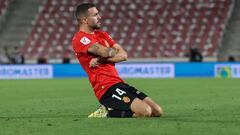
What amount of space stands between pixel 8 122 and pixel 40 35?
1203 inches

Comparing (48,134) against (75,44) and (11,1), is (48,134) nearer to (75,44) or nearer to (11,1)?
(75,44)

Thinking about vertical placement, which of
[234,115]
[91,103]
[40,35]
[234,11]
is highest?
[234,115]

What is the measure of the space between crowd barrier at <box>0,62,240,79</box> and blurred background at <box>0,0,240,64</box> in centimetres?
183

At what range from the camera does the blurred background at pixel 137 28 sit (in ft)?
124

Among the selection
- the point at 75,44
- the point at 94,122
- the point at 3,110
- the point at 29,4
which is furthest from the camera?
the point at 29,4

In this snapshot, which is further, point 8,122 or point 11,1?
point 11,1

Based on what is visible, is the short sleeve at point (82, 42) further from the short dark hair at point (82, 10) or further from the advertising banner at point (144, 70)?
the advertising banner at point (144, 70)

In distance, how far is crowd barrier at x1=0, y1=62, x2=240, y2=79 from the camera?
1289 inches

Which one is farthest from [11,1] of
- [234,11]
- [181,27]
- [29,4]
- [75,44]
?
[75,44]

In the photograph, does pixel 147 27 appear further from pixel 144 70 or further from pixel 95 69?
pixel 95 69

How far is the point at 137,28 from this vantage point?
39.4 m

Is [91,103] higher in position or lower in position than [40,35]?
higher

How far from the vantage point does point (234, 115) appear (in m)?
10.9

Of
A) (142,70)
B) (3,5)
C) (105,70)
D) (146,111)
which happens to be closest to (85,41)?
(105,70)
